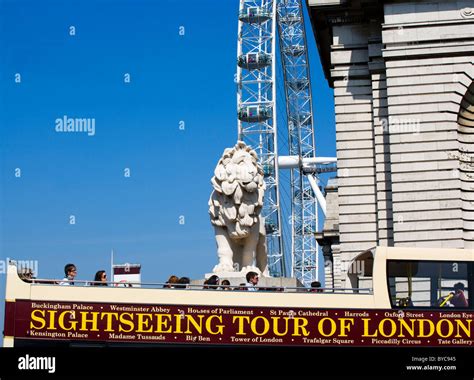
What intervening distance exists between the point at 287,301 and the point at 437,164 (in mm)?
18488

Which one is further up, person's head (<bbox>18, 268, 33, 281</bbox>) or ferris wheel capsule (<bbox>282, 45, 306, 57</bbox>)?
ferris wheel capsule (<bbox>282, 45, 306, 57</bbox>)

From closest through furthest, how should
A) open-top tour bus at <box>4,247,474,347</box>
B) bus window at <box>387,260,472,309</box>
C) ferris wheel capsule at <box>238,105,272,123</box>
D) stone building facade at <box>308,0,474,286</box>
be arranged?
open-top tour bus at <box>4,247,474,347</box>
bus window at <box>387,260,472,309</box>
stone building facade at <box>308,0,474,286</box>
ferris wheel capsule at <box>238,105,272,123</box>

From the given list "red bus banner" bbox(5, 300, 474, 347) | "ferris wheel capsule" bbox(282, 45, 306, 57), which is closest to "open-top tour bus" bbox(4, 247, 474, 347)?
"red bus banner" bbox(5, 300, 474, 347)

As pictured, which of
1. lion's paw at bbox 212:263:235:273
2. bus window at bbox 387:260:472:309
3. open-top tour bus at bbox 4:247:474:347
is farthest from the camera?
lion's paw at bbox 212:263:235:273

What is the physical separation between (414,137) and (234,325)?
19286mm

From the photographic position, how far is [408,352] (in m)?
16.7

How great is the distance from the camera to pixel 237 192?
25938 mm

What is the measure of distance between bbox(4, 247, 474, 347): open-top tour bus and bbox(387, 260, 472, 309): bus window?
0.02 meters

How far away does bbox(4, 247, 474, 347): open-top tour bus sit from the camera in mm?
16875

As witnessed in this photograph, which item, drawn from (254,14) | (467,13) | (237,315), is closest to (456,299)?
(237,315)

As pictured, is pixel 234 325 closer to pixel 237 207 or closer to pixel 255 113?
pixel 237 207

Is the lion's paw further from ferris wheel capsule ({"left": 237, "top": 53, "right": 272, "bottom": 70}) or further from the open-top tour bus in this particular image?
ferris wheel capsule ({"left": 237, "top": 53, "right": 272, "bottom": 70})
